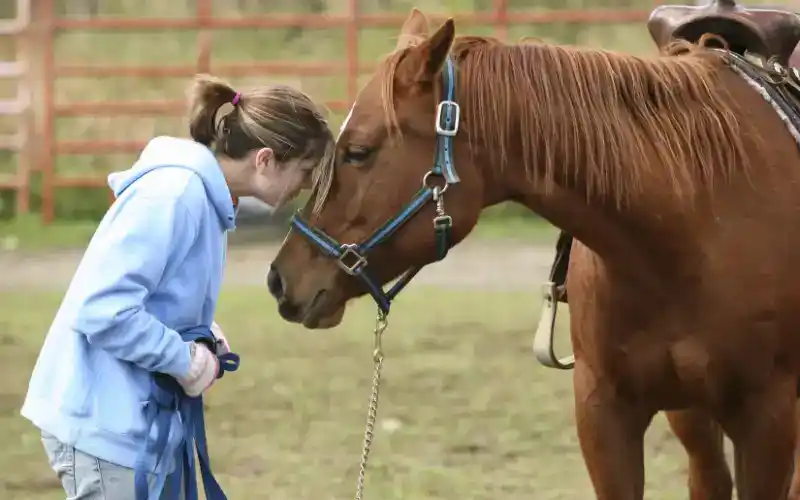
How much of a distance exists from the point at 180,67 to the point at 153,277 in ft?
27.7

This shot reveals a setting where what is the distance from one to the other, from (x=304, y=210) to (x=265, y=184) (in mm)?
100

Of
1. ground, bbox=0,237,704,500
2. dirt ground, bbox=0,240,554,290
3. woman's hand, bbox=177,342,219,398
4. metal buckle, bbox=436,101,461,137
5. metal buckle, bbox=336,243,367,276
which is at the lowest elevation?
dirt ground, bbox=0,240,554,290

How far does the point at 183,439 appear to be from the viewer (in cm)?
250

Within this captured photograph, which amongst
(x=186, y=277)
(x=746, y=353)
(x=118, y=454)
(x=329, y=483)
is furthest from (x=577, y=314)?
(x=329, y=483)

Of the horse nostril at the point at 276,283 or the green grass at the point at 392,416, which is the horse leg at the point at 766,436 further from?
the green grass at the point at 392,416

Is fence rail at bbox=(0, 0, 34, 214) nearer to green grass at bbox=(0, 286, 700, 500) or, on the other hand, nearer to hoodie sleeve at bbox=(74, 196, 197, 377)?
green grass at bbox=(0, 286, 700, 500)

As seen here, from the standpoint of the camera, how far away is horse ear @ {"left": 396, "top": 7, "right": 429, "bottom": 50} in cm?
246

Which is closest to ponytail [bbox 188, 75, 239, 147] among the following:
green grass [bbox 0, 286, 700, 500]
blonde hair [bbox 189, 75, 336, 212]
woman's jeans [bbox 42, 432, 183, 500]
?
blonde hair [bbox 189, 75, 336, 212]

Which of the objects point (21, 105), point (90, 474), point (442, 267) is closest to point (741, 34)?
point (90, 474)

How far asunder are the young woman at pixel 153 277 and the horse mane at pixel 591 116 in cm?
29

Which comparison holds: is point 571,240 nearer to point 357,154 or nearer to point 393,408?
point 357,154

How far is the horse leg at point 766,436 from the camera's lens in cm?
260

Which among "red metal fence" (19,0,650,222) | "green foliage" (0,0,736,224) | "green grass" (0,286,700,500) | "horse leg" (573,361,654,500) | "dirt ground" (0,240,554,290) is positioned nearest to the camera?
"horse leg" (573,361,654,500)

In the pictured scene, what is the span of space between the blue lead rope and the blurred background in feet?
2.30
